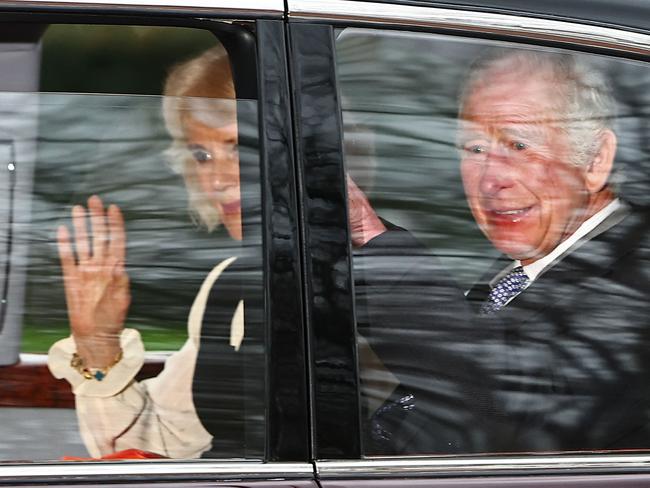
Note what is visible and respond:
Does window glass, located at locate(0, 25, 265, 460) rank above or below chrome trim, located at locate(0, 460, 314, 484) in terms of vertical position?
above

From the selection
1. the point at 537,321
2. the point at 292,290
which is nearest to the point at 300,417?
the point at 292,290

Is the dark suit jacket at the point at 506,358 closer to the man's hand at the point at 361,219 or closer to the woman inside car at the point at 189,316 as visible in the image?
the man's hand at the point at 361,219

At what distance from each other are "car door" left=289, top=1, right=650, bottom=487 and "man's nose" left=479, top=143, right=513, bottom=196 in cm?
2

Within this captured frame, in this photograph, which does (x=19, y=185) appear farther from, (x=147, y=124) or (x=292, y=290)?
(x=292, y=290)

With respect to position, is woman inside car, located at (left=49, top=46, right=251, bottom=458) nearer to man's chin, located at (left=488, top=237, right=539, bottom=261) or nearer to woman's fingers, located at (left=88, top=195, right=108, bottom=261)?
woman's fingers, located at (left=88, top=195, right=108, bottom=261)

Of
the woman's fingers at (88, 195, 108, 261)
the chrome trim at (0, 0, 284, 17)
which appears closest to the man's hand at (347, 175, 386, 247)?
the chrome trim at (0, 0, 284, 17)

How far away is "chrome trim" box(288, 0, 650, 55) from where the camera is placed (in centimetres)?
185

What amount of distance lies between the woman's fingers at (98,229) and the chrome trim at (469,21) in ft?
1.60

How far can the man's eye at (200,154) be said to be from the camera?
1.88 m

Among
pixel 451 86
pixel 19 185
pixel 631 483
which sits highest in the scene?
pixel 451 86

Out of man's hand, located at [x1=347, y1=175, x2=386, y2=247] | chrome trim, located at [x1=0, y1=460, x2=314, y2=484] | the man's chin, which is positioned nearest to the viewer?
chrome trim, located at [x1=0, y1=460, x2=314, y2=484]

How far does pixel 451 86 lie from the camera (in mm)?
1942

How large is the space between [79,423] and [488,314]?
2.49 ft

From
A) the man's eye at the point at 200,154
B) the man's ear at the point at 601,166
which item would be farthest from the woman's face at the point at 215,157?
the man's ear at the point at 601,166
